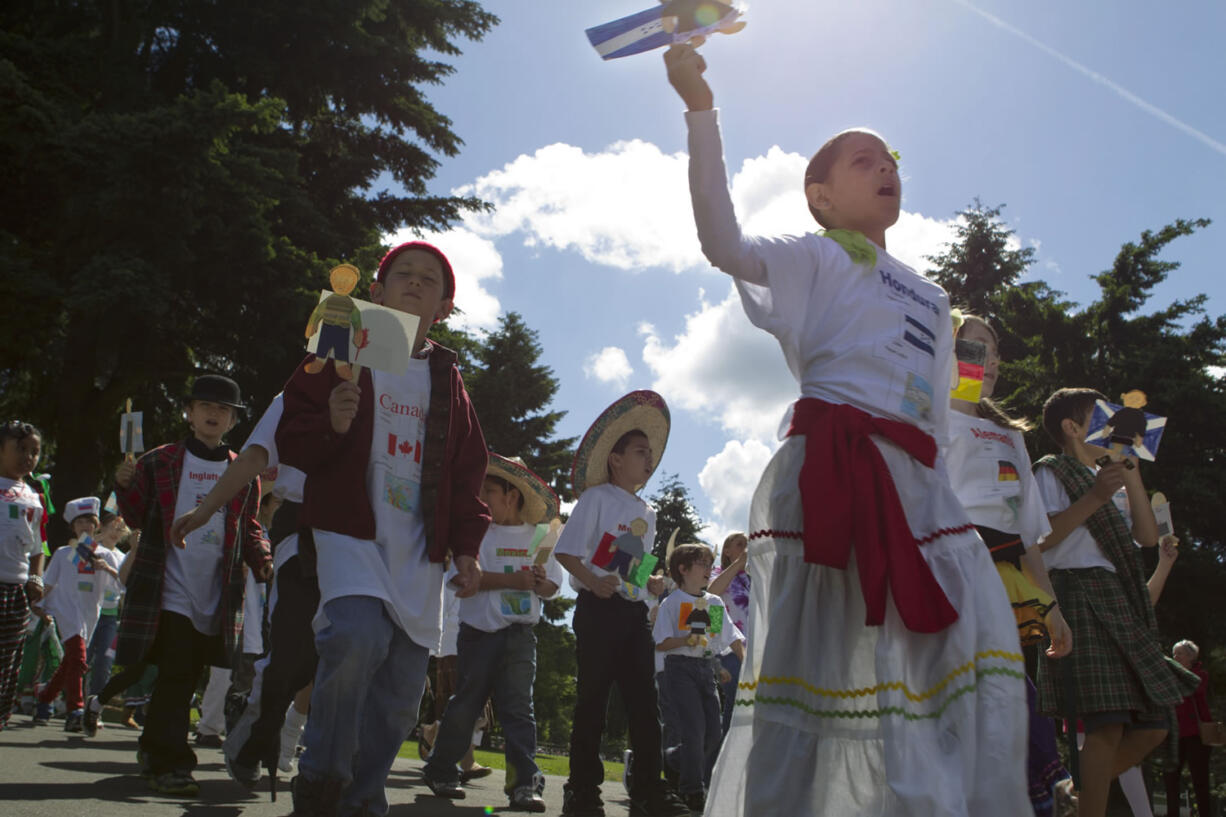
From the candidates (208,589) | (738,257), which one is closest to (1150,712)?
(738,257)

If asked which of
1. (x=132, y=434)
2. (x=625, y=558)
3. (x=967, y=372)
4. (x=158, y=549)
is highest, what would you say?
(x=132, y=434)

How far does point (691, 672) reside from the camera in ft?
26.5

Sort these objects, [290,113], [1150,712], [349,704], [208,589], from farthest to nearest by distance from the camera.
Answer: [290,113]
[208,589]
[1150,712]
[349,704]

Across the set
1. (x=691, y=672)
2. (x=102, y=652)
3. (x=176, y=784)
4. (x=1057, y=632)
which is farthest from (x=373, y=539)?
(x=102, y=652)

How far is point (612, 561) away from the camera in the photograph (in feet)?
20.6

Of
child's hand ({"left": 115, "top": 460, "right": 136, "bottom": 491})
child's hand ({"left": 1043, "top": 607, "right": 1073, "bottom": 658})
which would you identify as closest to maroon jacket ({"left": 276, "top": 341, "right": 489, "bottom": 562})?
child's hand ({"left": 1043, "top": 607, "right": 1073, "bottom": 658})

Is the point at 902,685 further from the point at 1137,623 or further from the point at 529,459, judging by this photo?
the point at 529,459

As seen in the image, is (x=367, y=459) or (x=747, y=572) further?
(x=367, y=459)

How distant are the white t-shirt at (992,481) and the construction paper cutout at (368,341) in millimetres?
2151

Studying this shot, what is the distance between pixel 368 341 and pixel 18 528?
5.01 meters

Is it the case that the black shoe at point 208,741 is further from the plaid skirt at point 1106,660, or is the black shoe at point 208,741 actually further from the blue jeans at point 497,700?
the plaid skirt at point 1106,660

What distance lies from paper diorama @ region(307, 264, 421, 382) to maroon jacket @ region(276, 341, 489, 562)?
198mm

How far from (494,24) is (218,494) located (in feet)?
71.9

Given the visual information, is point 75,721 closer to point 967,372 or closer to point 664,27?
point 967,372
